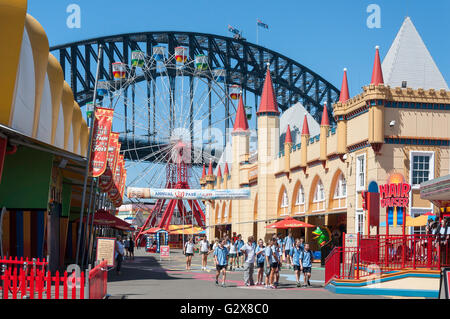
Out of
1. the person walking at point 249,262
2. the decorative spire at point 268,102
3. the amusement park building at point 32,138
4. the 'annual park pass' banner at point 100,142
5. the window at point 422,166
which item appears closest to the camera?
the amusement park building at point 32,138

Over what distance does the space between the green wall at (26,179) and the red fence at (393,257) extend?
940 cm

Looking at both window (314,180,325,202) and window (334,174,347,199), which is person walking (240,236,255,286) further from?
window (314,180,325,202)

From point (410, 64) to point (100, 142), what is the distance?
17353 millimetres

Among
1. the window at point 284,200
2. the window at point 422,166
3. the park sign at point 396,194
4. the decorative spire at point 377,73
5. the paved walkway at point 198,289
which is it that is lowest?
the paved walkway at point 198,289

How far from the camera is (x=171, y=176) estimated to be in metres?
61.4

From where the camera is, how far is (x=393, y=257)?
20.2 meters

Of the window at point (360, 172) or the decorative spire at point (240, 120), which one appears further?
the decorative spire at point (240, 120)

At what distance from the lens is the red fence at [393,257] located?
1973 cm

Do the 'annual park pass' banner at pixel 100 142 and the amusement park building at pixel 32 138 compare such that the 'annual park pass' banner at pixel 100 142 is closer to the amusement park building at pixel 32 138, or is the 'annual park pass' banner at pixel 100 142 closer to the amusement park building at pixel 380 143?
the amusement park building at pixel 32 138

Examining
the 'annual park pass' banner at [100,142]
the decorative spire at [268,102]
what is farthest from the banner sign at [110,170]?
the decorative spire at [268,102]
